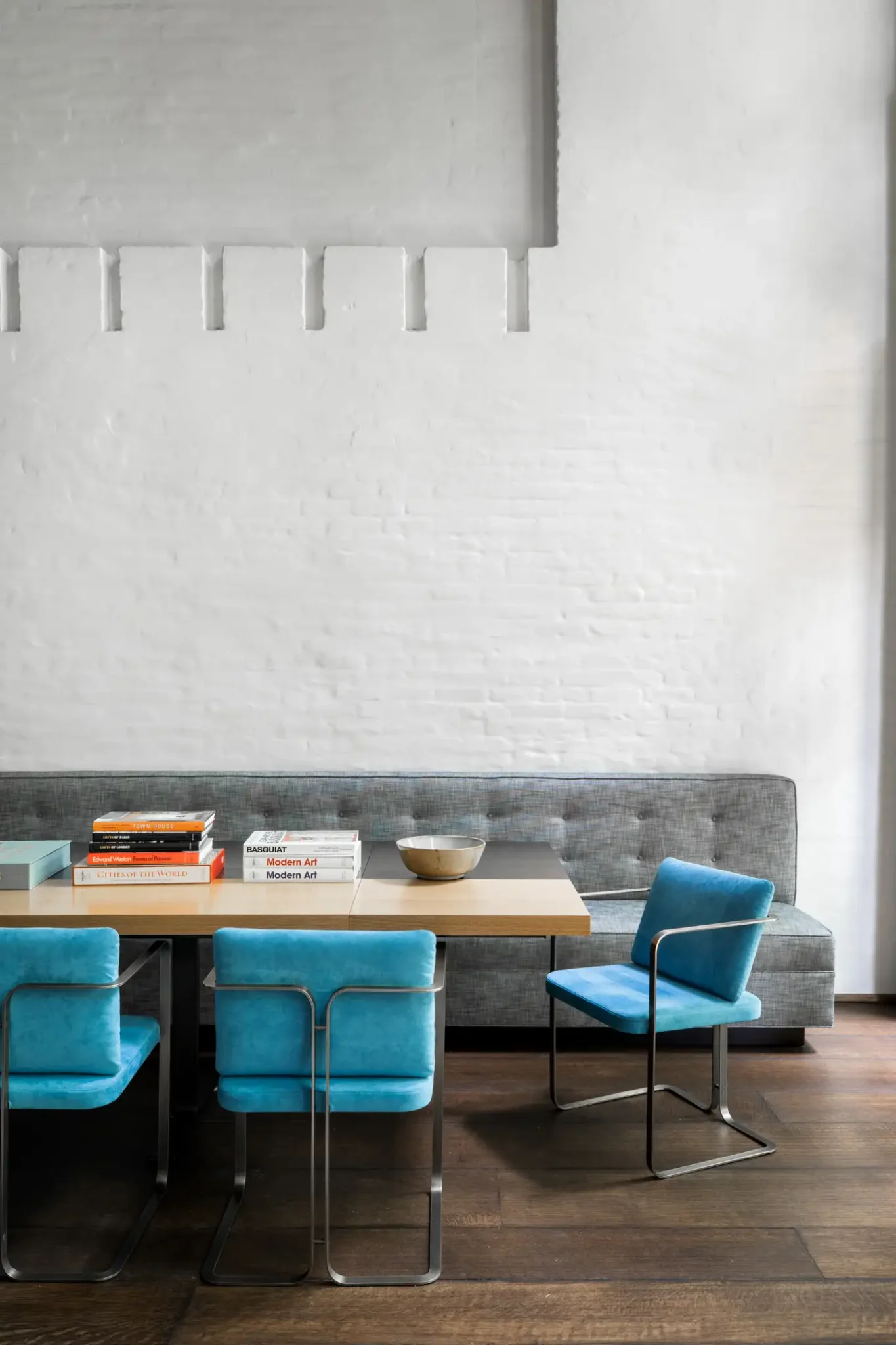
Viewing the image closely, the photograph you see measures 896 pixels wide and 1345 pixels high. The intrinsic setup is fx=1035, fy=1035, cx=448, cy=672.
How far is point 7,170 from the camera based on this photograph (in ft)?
14.8

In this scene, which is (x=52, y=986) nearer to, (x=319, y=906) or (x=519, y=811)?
(x=319, y=906)

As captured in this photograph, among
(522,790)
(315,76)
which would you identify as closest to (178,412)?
(315,76)

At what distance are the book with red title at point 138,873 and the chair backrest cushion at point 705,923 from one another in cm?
147

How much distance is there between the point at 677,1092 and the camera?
3432 millimetres

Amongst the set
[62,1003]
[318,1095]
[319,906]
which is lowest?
[318,1095]

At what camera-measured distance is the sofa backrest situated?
422 centimetres

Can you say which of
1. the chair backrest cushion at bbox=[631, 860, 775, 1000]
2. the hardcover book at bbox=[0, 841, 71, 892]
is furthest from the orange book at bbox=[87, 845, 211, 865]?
the chair backrest cushion at bbox=[631, 860, 775, 1000]

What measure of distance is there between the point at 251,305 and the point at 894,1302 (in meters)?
4.04

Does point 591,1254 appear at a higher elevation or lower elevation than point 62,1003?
lower

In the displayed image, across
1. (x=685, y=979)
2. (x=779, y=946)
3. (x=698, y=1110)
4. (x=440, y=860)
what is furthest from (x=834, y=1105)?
(x=440, y=860)

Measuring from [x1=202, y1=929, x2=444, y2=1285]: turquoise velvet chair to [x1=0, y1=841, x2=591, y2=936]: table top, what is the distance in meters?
0.21

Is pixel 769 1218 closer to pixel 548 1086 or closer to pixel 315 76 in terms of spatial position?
pixel 548 1086

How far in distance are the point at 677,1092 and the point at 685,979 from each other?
0.48m

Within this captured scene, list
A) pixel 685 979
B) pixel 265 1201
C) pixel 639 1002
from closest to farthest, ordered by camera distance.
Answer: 1. pixel 265 1201
2. pixel 639 1002
3. pixel 685 979
